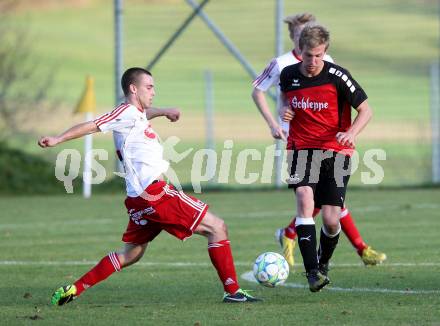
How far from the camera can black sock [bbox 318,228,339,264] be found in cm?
972

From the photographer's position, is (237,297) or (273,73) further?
(273,73)

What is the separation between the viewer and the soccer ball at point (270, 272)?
890 cm

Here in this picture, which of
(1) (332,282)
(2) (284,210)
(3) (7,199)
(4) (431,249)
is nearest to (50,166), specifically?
(3) (7,199)

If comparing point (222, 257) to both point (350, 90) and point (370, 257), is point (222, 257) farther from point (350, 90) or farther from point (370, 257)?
point (370, 257)

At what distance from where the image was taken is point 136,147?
28.2ft

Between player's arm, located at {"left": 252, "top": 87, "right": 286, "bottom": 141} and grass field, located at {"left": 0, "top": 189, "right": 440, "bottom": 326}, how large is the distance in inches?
48.7

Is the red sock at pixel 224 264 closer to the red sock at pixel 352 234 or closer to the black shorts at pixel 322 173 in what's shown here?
the black shorts at pixel 322 173

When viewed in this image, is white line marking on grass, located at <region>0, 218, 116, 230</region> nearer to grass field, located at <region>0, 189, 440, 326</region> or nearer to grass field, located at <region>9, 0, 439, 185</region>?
grass field, located at <region>0, 189, 440, 326</region>

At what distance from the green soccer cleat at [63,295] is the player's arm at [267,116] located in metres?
2.09

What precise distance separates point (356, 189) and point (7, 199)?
19.6 ft

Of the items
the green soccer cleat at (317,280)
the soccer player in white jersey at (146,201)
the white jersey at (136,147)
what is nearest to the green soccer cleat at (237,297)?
the soccer player in white jersey at (146,201)

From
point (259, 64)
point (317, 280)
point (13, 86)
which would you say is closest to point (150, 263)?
point (317, 280)

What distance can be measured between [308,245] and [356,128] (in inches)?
38.5

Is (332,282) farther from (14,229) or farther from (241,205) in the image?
(241,205)
